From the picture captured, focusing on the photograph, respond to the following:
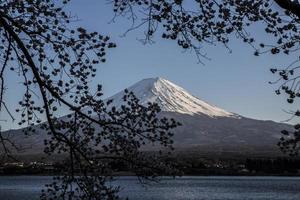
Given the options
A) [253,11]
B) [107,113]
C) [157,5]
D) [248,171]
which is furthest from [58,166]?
[248,171]

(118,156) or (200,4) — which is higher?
(200,4)

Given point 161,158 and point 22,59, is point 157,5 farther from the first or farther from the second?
point 161,158

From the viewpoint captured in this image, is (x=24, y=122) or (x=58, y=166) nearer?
(x=24, y=122)

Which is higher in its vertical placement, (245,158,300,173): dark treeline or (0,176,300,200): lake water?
(245,158,300,173): dark treeline

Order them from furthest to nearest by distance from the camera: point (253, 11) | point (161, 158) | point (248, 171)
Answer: point (248, 171)
point (161, 158)
point (253, 11)

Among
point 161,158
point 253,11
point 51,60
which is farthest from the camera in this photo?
point 161,158

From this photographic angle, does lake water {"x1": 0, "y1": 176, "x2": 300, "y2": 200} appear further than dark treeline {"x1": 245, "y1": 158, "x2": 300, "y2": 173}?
No

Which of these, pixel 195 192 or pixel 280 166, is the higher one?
pixel 280 166

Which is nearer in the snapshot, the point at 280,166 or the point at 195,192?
the point at 195,192

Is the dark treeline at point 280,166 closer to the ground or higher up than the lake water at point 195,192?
higher up

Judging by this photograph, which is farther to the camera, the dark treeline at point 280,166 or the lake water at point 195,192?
the dark treeline at point 280,166

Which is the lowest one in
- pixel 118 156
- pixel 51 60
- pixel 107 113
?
pixel 118 156
